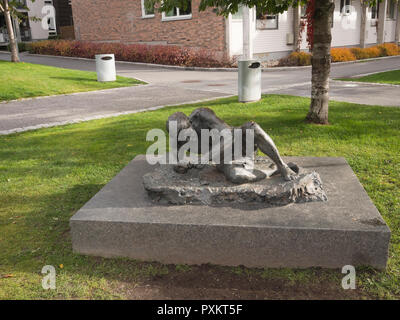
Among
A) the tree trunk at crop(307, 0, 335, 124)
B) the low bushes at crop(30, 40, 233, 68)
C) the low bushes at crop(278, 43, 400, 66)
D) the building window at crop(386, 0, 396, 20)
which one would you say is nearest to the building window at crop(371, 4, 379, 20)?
the building window at crop(386, 0, 396, 20)

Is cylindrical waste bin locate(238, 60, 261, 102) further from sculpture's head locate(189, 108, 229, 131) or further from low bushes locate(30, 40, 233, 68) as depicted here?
low bushes locate(30, 40, 233, 68)

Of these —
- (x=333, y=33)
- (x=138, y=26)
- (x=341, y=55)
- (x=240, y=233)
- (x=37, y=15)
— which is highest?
(x=37, y=15)

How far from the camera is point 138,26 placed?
23.0 meters

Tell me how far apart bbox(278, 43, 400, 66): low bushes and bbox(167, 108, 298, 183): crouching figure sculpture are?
16.4 meters

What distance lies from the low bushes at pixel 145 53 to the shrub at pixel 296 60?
2.86 metres

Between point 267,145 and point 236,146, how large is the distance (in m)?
0.29

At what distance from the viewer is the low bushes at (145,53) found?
62.2ft

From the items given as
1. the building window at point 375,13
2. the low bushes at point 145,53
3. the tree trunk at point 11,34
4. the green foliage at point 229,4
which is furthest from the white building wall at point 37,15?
the green foliage at point 229,4

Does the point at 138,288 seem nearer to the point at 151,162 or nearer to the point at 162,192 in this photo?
the point at 162,192

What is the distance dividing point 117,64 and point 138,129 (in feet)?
47.8

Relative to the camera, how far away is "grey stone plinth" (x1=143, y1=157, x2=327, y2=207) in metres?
3.59

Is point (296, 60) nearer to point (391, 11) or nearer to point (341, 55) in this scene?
point (341, 55)

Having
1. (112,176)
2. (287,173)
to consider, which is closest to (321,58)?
(287,173)

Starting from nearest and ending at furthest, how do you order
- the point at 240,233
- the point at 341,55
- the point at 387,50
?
the point at 240,233, the point at 341,55, the point at 387,50
